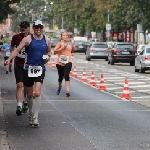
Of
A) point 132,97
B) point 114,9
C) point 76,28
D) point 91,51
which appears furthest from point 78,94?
point 76,28

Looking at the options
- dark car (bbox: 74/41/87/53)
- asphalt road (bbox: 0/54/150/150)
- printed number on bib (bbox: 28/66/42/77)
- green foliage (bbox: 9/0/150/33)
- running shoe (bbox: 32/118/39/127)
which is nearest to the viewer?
asphalt road (bbox: 0/54/150/150)

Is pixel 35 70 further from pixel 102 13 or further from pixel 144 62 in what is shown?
pixel 102 13

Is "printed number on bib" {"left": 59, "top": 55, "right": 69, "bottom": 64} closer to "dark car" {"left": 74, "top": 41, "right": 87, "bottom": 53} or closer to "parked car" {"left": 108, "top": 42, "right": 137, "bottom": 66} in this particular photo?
"parked car" {"left": 108, "top": 42, "right": 137, "bottom": 66}

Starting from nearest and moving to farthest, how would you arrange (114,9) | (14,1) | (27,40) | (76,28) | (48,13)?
(27,40)
(14,1)
(114,9)
(76,28)
(48,13)

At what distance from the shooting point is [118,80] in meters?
29.7

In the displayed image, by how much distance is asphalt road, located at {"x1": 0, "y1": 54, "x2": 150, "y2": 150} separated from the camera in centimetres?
1074

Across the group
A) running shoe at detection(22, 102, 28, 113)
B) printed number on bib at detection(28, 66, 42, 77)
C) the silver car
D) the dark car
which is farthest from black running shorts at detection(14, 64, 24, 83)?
the dark car

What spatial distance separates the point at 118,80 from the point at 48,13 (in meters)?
125

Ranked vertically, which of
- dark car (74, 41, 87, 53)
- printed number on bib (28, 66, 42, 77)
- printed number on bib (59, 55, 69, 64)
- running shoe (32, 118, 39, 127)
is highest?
printed number on bib (28, 66, 42, 77)

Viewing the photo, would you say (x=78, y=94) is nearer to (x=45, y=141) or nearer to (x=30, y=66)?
(x=30, y=66)

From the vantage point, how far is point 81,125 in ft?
43.3

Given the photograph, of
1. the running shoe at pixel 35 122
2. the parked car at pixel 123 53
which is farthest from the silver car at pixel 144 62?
the running shoe at pixel 35 122

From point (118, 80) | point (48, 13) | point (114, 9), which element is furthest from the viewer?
point (48, 13)

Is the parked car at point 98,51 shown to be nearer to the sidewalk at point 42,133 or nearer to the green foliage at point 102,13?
the green foliage at point 102,13
